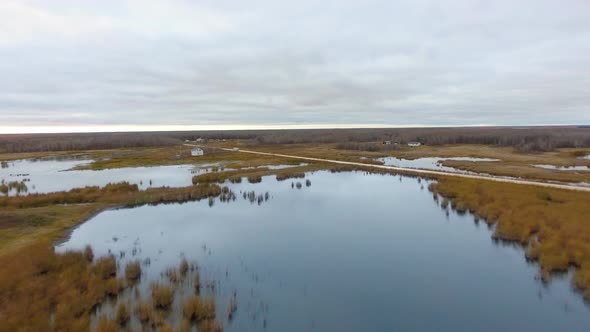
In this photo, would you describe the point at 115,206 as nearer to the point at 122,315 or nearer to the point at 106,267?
the point at 106,267

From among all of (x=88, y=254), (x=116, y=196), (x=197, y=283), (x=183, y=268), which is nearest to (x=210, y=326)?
(x=197, y=283)

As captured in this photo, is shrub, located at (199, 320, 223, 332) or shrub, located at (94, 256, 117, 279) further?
shrub, located at (94, 256, 117, 279)

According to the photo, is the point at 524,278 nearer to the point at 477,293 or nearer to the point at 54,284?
the point at 477,293

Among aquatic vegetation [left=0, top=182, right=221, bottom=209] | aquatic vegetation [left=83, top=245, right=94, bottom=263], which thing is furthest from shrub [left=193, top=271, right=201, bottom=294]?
aquatic vegetation [left=0, top=182, right=221, bottom=209]

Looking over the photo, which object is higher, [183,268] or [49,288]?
[49,288]

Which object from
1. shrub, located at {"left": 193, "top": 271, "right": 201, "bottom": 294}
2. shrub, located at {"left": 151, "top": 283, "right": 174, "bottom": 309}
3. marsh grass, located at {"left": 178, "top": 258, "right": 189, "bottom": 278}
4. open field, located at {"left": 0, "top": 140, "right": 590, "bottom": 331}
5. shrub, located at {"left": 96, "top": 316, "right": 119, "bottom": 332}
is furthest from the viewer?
marsh grass, located at {"left": 178, "top": 258, "right": 189, "bottom": 278}

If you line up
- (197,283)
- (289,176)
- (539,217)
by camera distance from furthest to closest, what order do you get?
(289,176) → (539,217) → (197,283)

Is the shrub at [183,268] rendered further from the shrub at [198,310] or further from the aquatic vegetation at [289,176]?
the aquatic vegetation at [289,176]

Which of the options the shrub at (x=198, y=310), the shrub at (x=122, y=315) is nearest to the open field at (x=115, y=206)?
the shrub at (x=122, y=315)

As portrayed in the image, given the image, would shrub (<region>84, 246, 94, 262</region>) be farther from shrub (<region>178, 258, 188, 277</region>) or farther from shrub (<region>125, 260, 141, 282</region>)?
shrub (<region>178, 258, 188, 277</region>)

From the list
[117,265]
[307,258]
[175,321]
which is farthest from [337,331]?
[117,265]
